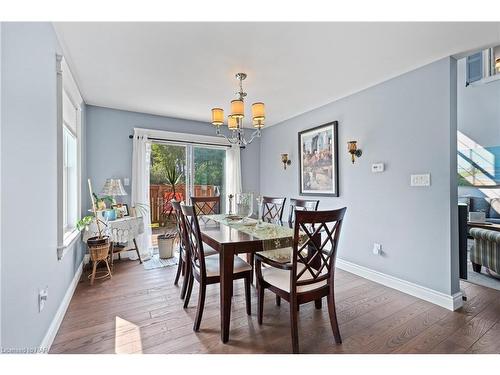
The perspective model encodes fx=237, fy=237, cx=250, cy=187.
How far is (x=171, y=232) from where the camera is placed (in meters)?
4.02

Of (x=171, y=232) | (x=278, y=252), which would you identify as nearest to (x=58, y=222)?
(x=278, y=252)

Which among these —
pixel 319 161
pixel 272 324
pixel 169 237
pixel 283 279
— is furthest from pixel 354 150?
pixel 169 237

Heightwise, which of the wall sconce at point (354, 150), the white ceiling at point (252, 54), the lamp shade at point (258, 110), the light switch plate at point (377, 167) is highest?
the white ceiling at point (252, 54)

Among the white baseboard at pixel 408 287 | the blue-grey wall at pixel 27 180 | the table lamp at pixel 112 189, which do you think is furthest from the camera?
the table lamp at pixel 112 189

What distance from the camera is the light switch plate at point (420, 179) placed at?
2.36 meters

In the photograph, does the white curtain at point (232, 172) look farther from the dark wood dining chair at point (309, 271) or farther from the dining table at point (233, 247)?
the dark wood dining chair at point (309, 271)

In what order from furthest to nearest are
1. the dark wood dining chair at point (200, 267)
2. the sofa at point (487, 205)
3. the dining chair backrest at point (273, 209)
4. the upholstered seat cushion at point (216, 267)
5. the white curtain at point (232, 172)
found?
the white curtain at point (232, 172)
the sofa at point (487, 205)
the dining chair backrest at point (273, 209)
the upholstered seat cushion at point (216, 267)
the dark wood dining chair at point (200, 267)

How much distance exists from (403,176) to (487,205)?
381cm

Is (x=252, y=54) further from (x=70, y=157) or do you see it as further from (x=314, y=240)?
(x=70, y=157)

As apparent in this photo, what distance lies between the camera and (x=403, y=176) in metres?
2.59

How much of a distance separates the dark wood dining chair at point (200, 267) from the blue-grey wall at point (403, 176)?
1.77 m

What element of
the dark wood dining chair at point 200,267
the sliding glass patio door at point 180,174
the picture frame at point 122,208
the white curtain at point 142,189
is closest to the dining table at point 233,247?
the dark wood dining chair at point 200,267

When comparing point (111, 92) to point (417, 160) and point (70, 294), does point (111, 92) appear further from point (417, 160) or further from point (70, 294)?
point (417, 160)
